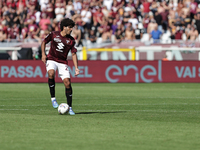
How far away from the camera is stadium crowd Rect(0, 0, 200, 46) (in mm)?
24578

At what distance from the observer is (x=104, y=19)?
2580 cm

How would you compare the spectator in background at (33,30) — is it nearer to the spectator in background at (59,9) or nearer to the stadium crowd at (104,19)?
the stadium crowd at (104,19)

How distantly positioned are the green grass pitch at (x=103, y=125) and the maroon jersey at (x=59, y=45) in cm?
125

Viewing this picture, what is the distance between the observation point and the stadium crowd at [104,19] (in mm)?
24578

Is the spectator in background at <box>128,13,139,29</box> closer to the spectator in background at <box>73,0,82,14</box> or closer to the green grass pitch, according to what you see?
the spectator in background at <box>73,0,82,14</box>

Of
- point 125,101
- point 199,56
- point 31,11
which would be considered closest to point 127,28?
point 199,56

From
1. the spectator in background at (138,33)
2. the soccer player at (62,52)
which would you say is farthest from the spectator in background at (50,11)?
the soccer player at (62,52)

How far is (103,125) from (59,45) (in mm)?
2825

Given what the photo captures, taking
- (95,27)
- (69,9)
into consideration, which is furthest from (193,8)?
(69,9)

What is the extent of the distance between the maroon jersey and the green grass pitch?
4.11 ft

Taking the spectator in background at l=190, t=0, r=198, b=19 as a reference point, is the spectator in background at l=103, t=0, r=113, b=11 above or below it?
above

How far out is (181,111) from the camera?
10953mm

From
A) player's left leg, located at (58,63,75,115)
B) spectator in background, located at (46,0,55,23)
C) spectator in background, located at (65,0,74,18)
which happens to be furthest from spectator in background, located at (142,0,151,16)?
player's left leg, located at (58,63,75,115)

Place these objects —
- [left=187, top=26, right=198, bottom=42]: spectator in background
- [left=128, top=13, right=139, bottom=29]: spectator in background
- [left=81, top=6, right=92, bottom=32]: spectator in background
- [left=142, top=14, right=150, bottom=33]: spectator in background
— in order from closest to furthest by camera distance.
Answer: [left=187, top=26, right=198, bottom=42]: spectator in background → [left=142, top=14, right=150, bottom=33]: spectator in background → [left=128, top=13, right=139, bottom=29]: spectator in background → [left=81, top=6, right=92, bottom=32]: spectator in background
